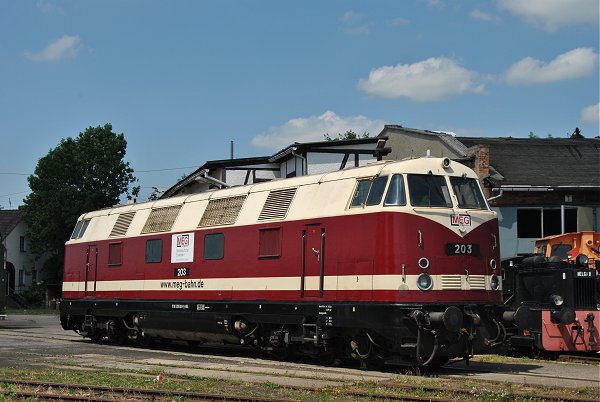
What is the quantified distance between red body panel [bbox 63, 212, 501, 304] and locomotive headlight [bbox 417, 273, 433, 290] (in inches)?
3.5

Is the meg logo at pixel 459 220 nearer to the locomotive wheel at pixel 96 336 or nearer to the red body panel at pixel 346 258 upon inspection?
the red body panel at pixel 346 258

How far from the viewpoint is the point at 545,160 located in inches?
1298

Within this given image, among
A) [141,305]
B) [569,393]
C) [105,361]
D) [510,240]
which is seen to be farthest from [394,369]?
[510,240]

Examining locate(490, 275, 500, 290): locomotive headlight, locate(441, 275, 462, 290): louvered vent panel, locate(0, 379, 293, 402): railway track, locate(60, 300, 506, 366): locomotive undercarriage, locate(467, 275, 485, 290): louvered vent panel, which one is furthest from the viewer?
locate(490, 275, 500, 290): locomotive headlight

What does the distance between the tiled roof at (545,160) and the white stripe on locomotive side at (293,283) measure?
48.9 feet

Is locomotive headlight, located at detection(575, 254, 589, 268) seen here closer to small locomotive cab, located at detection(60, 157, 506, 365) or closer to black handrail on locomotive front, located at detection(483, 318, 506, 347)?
small locomotive cab, located at detection(60, 157, 506, 365)

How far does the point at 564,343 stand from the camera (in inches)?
701

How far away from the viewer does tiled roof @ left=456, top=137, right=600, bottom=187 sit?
30.9 meters

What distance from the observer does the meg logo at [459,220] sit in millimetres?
14852

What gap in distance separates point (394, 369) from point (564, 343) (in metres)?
4.52

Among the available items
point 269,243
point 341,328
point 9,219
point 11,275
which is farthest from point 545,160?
point 9,219

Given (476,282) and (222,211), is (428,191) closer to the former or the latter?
(476,282)

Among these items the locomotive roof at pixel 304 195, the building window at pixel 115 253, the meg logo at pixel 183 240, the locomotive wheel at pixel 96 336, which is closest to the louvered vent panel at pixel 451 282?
the locomotive roof at pixel 304 195

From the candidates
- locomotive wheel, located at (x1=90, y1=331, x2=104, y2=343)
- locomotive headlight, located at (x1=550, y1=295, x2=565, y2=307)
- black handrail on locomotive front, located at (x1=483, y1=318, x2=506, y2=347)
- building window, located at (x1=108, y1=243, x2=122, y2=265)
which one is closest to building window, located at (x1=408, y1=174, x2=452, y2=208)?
black handrail on locomotive front, located at (x1=483, y1=318, x2=506, y2=347)
